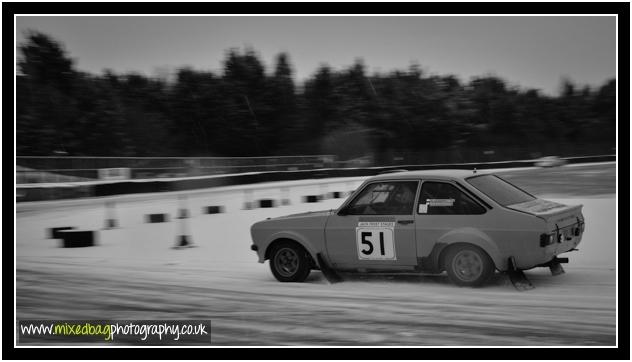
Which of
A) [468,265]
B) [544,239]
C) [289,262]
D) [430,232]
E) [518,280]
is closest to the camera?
[544,239]

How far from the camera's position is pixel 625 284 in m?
8.23


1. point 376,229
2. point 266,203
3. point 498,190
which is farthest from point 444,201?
point 266,203

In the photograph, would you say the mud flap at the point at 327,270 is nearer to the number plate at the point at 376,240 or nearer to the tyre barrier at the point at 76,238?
the number plate at the point at 376,240

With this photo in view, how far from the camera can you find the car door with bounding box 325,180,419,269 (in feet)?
27.3

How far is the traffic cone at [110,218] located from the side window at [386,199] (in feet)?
35.0

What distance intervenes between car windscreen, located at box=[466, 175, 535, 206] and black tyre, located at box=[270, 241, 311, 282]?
7.31ft

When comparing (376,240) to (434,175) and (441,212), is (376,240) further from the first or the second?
(434,175)

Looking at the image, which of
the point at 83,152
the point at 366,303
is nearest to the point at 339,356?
the point at 366,303

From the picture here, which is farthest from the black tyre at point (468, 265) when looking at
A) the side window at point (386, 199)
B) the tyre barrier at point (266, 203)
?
the tyre barrier at point (266, 203)

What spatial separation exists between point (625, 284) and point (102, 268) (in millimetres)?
7194

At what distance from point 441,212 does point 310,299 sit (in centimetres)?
177

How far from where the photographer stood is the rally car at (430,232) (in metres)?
7.74

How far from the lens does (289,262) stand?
9117mm

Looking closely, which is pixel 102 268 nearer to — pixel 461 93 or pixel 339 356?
pixel 339 356
